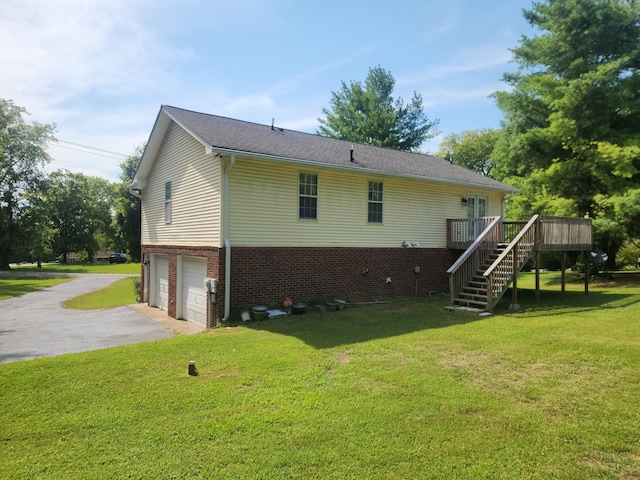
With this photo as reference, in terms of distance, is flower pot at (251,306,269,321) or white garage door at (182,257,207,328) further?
white garage door at (182,257,207,328)

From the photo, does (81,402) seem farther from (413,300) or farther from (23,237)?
(23,237)

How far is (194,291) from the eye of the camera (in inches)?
487

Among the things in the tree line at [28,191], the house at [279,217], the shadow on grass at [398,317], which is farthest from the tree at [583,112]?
the tree line at [28,191]

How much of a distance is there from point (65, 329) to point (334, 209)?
8237mm

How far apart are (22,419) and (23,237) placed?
48879 millimetres

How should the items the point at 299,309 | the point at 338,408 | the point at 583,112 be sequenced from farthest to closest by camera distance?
the point at 583,112 → the point at 299,309 → the point at 338,408

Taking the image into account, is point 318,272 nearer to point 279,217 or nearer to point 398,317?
point 279,217

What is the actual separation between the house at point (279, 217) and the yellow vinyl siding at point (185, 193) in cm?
4

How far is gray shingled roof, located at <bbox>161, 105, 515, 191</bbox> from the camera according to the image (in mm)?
11176

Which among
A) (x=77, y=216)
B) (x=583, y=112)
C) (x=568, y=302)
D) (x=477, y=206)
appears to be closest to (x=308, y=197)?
(x=477, y=206)

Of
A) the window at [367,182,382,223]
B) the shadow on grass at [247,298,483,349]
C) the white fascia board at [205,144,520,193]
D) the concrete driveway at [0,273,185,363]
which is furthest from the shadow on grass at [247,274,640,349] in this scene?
the white fascia board at [205,144,520,193]

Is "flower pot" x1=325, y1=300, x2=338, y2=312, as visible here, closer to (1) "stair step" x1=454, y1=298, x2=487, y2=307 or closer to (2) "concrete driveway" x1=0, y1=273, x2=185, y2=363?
(1) "stair step" x1=454, y1=298, x2=487, y2=307

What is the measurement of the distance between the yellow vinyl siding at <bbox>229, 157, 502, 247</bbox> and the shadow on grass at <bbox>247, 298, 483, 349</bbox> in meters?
2.25

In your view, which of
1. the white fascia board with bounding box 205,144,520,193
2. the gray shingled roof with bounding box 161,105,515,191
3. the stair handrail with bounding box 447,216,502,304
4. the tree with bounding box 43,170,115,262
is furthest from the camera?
the tree with bounding box 43,170,115,262
